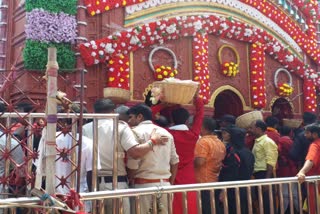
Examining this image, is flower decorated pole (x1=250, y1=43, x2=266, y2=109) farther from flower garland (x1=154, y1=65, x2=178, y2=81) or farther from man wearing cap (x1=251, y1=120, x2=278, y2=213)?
man wearing cap (x1=251, y1=120, x2=278, y2=213)

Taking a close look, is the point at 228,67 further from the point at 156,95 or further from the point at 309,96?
the point at 156,95

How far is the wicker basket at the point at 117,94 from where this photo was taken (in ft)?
26.6

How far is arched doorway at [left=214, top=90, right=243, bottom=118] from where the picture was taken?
11461 mm

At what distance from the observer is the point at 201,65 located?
10.3 m

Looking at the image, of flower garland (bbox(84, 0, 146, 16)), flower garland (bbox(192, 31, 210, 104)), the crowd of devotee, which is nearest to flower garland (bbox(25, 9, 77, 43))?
flower garland (bbox(84, 0, 146, 16))

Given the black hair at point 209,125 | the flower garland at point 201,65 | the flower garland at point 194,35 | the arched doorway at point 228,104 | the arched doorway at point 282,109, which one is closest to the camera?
the black hair at point 209,125

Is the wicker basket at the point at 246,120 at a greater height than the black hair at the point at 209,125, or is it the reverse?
the wicker basket at the point at 246,120

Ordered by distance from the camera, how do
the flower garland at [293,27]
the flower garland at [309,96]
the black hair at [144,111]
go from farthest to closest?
the flower garland at [309,96] → the flower garland at [293,27] → the black hair at [144,111]

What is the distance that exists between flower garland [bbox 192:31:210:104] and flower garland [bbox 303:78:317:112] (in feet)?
13.8

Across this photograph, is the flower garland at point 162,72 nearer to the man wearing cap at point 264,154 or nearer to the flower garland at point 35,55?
the flower garland at point 35,55

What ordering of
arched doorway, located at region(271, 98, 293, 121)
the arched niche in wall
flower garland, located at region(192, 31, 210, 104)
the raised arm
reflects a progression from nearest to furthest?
1. the raised arm
2. flower garland, located at region(192, 31, 210, 104)
3. the arched niche in wall
4. arched doorway, located at region(271, 98, 293, 121)

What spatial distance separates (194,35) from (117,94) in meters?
3.14

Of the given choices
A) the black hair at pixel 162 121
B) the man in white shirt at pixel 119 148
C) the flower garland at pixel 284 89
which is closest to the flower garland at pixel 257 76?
the flower garland at pixel 284 89

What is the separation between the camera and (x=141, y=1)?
949 centimetres
